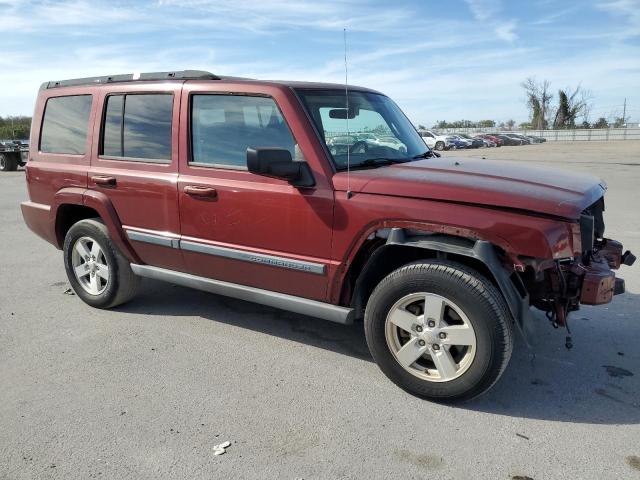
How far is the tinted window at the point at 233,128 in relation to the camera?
365 centimetres

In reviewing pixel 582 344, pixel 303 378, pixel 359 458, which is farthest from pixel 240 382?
pixel 582 344

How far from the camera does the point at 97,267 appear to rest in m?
4.79

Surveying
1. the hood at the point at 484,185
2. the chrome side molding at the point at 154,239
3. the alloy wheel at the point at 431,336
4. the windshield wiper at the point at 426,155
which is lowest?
the alloy wheel at the point at 431,336

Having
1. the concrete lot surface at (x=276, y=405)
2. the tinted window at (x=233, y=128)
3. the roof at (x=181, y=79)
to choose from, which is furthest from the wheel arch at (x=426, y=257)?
the roof at (x=181, y=79)

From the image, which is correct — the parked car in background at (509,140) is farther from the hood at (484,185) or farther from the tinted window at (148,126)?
the tinted window at (148,126)

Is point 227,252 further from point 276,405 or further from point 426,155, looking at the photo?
point 426,155

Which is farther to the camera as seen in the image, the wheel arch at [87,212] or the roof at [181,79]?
the wheel arch at [87,212]

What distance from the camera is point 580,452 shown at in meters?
2.73

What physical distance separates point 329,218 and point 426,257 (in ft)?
2.11

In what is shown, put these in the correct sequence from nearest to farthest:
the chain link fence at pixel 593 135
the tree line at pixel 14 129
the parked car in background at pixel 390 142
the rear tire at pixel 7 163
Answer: the parked car in background at pixel 390 142
the rear tire at pixel 7 163
the tree line at pixel 14 129
the chain link fence at pixel 593 135

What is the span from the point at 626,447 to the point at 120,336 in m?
3.43

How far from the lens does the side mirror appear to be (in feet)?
10.6

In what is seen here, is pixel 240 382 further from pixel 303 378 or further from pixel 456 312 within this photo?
pixel 456 312

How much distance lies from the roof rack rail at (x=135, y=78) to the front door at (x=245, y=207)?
0.52 feet
